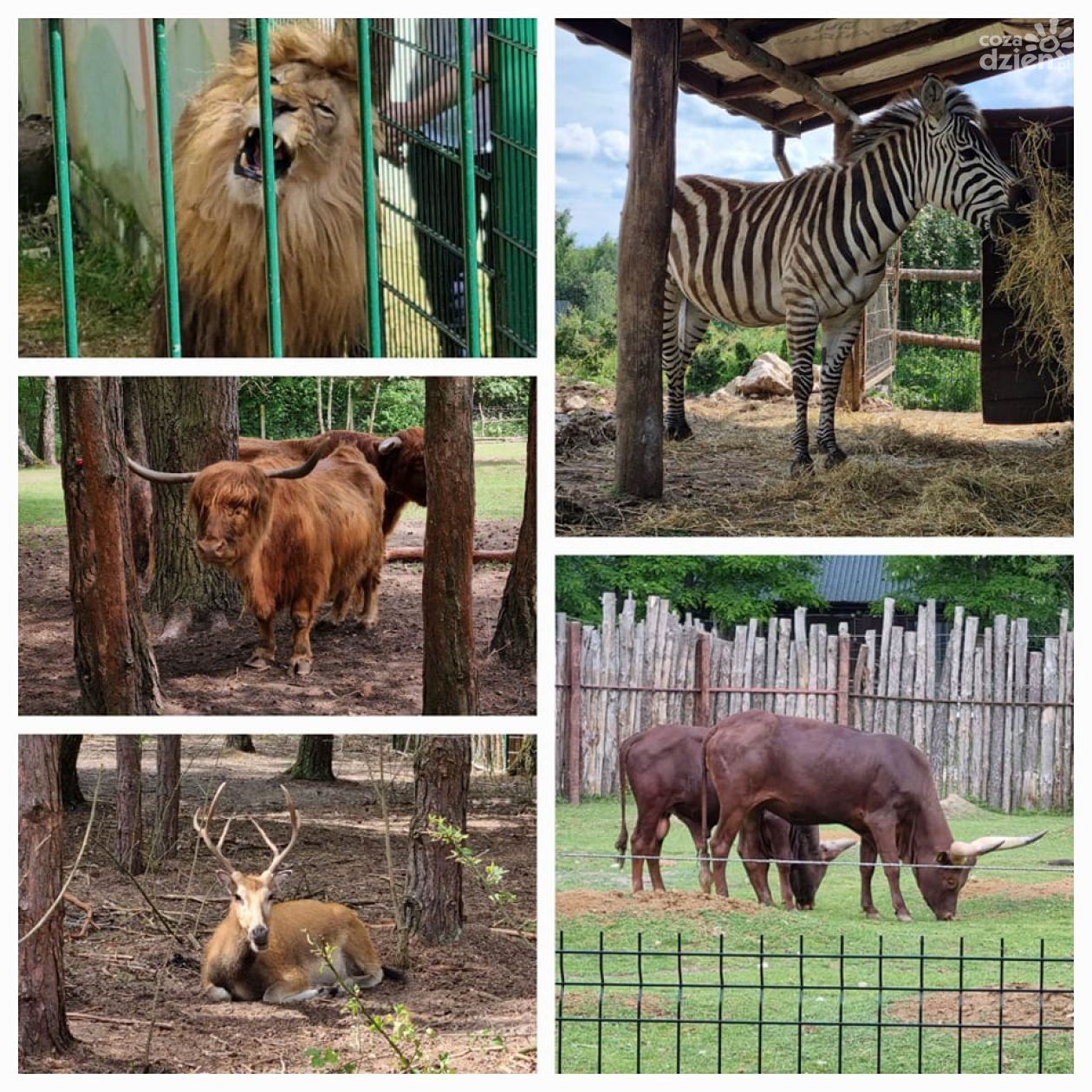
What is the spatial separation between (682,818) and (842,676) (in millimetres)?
969

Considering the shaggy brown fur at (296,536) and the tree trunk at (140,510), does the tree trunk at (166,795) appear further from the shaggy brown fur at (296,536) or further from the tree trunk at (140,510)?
the shaggy brown fur at (296,536)

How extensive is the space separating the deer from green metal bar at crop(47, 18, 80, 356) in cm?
164

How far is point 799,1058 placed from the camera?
4727 millimetres

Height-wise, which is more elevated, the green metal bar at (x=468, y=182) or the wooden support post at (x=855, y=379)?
the green metal bar at (x=468, y=182)

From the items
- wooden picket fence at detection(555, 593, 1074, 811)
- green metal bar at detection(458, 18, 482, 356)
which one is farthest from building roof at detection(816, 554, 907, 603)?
green metal bar at detection(458, 18, 482, 356)

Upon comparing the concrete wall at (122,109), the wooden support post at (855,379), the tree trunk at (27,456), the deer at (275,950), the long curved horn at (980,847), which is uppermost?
the concrete wall at (122,109)

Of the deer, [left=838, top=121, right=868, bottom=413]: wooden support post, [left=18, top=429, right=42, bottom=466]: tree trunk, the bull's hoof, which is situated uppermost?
[left=838, top=121, right=868, bottom=413]: wooden support post

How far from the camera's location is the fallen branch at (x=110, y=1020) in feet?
16.2

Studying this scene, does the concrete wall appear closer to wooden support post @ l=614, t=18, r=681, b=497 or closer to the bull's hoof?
wooden support post @ l=614, t=18, r=681, b=497

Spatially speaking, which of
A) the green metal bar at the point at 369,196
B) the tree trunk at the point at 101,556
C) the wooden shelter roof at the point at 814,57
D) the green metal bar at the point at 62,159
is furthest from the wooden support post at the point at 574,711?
the wooden shelter roof at the point at 814,57

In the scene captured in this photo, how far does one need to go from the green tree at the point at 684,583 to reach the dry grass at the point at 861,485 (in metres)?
0.38

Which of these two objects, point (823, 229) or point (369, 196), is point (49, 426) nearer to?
point (369, 196)

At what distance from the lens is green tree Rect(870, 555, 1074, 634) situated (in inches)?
238

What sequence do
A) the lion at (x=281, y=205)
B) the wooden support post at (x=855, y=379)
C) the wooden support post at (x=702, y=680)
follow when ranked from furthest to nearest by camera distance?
1. the wooden support post at (x=855, y=379)
2. the wooden support post at (x=702, y=680)
3. the lion at (x=281, y=205)
